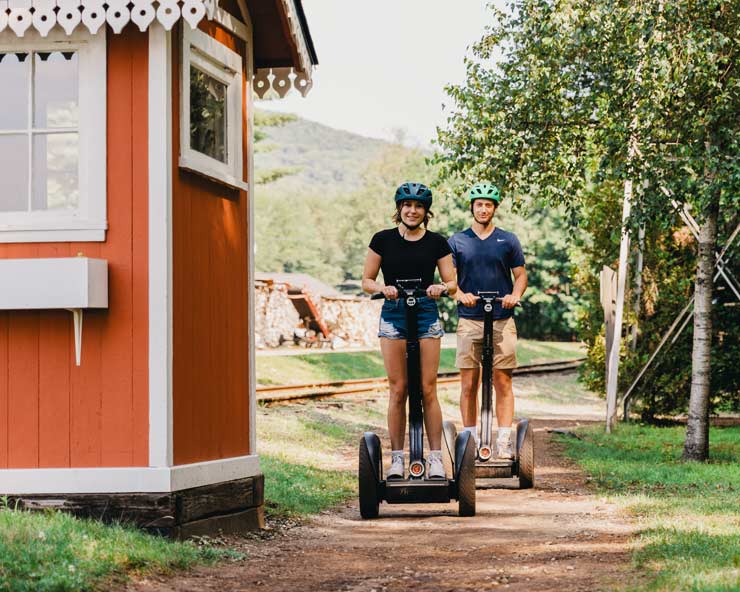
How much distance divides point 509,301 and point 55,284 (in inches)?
156

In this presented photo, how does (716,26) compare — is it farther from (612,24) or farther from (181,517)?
(181,517)

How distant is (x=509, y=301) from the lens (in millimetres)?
9992

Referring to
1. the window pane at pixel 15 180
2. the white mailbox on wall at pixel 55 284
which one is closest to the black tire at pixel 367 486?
the white mailbox on wall at pixel 55 284

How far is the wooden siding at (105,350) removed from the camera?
7637 millimetres

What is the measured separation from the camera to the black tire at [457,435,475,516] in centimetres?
855

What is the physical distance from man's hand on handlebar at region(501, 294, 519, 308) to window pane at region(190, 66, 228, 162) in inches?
103

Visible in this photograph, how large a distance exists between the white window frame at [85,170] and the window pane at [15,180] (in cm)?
10

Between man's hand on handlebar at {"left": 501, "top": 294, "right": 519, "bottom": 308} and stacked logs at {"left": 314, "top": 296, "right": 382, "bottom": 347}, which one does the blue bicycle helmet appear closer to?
man's hand on handlebar at {"left": 501, "top": 294, "right": 519, "bottom": 308}

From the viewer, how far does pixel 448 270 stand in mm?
8664

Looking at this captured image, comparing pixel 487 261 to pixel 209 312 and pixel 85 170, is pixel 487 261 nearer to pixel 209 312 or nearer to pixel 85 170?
pixel 209 312

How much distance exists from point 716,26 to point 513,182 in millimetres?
3202

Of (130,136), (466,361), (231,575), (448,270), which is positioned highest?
(130,136)

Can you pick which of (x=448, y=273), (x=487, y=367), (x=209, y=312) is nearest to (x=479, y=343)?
(x=487, y=367)

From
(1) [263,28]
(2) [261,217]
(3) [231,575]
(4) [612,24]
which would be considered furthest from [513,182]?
(2) [261,217]
